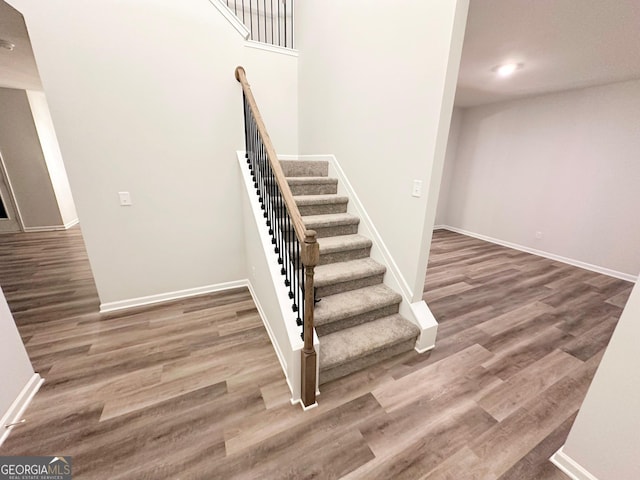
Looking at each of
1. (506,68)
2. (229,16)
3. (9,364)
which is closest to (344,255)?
(9,364)

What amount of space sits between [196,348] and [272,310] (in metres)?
0.73

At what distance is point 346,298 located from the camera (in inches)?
83.8

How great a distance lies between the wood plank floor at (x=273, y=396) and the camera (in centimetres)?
132

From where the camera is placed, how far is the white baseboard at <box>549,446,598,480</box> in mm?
1226

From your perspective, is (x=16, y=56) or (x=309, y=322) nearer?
(x=309, y=322)

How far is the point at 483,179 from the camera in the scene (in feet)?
16.8

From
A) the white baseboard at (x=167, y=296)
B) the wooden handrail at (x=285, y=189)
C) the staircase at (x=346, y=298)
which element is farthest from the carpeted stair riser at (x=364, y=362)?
the white baseboard at (x=167, y=296)

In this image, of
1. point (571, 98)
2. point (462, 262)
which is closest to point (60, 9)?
point (462, 262)

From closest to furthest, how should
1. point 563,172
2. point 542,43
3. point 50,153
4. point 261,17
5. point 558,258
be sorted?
point 542,43 → point 563,172 → point 558,258 → point 261,17 → point 50,153

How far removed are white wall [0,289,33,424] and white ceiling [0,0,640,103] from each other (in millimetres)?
2339

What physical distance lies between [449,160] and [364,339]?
5141 millimetres

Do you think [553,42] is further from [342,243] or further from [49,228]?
[49,228]

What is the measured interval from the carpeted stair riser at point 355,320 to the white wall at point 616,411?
1208 mm

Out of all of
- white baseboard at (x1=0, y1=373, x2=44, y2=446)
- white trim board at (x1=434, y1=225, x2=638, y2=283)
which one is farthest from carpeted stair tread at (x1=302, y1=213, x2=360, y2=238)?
white trim board at (x1=434, y1=225, x2=638, y2=283)
